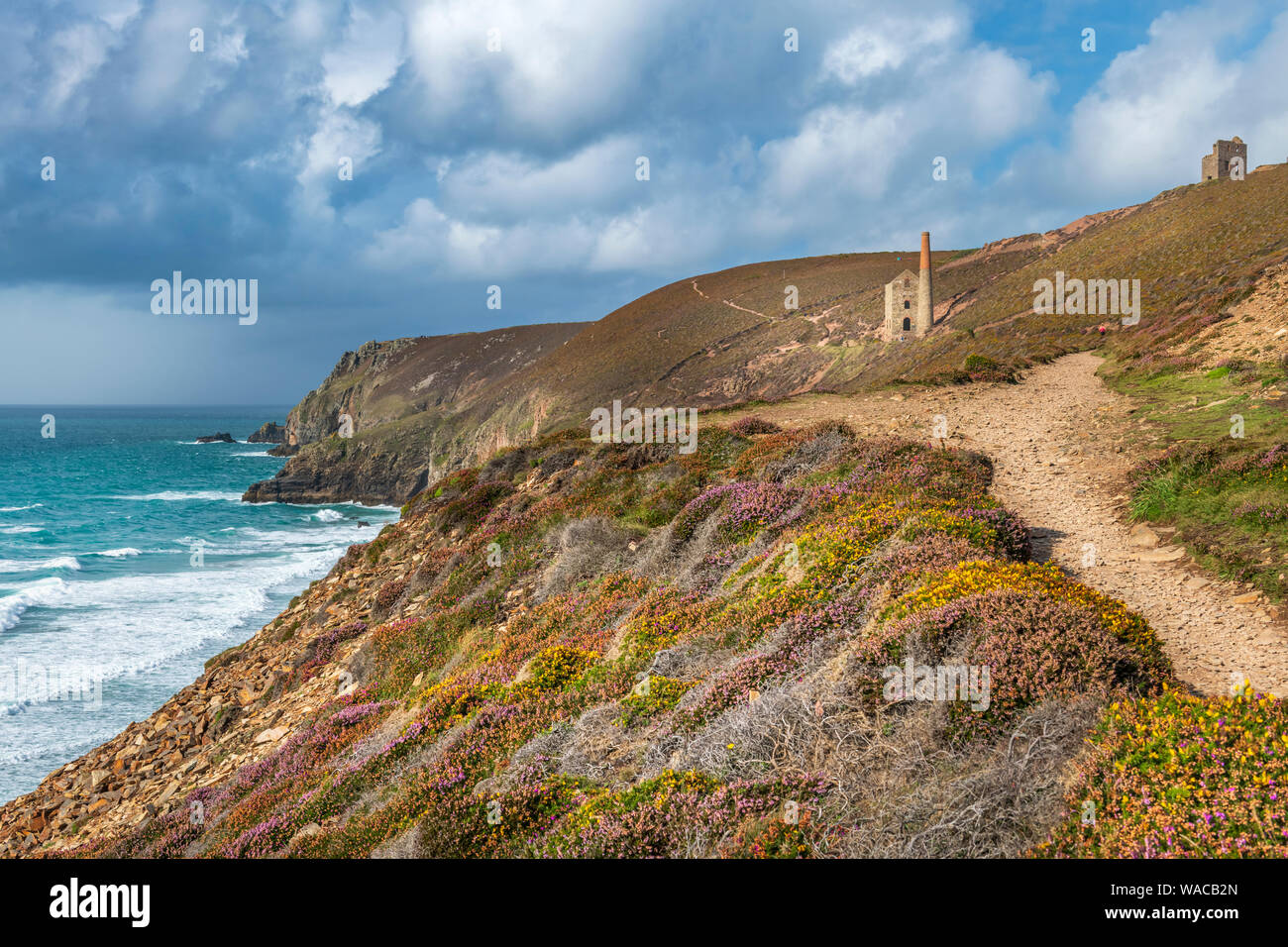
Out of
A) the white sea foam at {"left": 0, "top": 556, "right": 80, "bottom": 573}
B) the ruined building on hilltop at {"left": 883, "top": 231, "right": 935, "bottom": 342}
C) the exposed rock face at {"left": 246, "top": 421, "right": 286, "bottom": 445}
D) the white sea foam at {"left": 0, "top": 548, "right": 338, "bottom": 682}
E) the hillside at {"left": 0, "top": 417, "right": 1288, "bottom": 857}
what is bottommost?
the white sea foam at {"left": 0, "top": 548, "right": 338, "bottom": 682}

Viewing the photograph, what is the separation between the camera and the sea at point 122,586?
20344 millimetres

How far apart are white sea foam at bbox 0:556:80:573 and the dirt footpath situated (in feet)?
143

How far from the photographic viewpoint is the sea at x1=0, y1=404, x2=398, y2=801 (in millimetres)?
20344

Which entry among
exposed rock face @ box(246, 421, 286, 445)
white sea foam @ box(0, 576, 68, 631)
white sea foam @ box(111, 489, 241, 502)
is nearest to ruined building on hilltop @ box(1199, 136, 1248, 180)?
white sea foam @ box(0, 576, 68, 631)

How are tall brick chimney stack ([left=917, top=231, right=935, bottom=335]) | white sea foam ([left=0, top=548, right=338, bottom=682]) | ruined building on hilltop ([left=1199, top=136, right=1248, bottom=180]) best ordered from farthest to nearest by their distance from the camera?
1. ruined building on hilltop ([left=1199, top=136, right=1248, bottom=180])
2. tall brick chimney stack ([left=917, top=231, right=935, bottom=335])
3. white sea foam ([left=0, top=548, right=338, bottom=682])

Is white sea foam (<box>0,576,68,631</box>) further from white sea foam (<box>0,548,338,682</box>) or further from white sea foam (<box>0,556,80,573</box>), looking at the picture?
white sea foam (<box>0,556,80,573</box>)

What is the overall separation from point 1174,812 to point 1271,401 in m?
14.3

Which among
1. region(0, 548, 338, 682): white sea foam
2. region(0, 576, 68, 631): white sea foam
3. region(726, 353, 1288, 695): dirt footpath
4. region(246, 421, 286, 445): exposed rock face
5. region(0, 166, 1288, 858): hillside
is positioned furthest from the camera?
region(246, 421, 286, 445): exposed rock face

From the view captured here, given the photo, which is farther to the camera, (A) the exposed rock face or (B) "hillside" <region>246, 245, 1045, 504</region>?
(A) the exposed rock face

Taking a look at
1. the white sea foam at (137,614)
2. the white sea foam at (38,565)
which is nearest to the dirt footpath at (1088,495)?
the white sea foam at (137,614)

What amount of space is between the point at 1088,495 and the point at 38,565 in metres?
54.7

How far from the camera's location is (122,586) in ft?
118

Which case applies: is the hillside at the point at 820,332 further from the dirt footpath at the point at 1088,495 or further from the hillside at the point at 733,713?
the hillside at the point at 733,713
